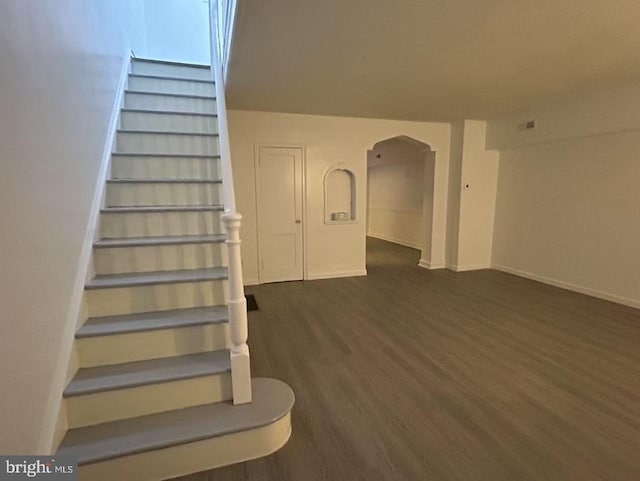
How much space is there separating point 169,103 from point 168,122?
1.22ft

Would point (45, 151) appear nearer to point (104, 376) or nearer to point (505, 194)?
point (104, 376)

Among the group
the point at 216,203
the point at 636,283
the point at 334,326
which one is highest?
the point at 216,203

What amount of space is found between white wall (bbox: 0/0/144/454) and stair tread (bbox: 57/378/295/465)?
0.56 ft

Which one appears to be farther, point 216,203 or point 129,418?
point 216,203

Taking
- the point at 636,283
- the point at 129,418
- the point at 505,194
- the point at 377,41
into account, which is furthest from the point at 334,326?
the point at 505,194

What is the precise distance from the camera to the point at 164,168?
313cm

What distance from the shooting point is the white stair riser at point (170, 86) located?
3.82 metres

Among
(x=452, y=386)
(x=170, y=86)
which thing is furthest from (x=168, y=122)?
(x=452, y=386)

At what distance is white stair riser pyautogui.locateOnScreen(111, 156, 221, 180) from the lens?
300 cm

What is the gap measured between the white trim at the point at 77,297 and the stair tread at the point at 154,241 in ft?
0.32

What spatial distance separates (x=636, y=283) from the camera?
3961 mm

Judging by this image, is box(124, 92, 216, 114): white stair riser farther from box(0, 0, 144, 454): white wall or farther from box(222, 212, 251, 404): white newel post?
box(222, 212, 251, 404): white newel post

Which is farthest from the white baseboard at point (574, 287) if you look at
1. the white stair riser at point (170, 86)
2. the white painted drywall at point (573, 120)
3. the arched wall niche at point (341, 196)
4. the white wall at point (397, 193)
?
the white stair riser at point (170, 86)

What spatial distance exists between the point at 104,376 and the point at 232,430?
30.6 inches
